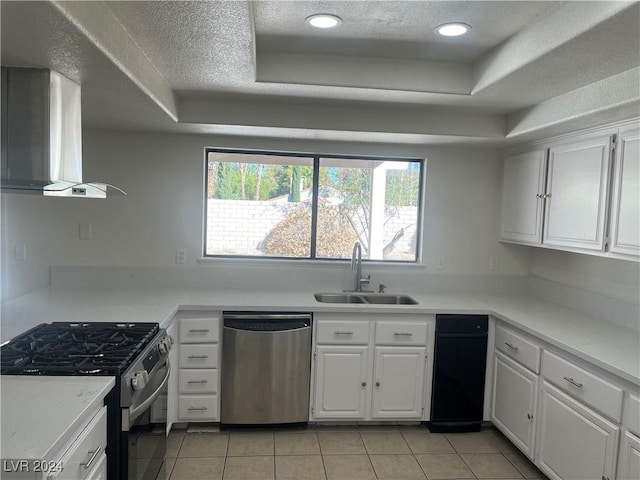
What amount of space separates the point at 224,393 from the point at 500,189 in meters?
2.68

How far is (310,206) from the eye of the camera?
358 centimetres

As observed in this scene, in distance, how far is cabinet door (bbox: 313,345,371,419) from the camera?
301 cm

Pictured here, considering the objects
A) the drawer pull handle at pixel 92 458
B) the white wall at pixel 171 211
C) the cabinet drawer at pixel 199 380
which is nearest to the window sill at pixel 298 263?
the white wall at pixel 171 211

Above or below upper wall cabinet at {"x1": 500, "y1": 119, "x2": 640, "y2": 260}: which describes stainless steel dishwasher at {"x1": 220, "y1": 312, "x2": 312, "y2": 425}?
below

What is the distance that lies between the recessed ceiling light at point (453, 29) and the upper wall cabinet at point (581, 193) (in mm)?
1058

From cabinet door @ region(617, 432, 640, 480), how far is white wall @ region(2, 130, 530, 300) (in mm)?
1852

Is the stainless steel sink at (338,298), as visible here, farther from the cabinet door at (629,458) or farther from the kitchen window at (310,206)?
the cabinet door at (629,458)

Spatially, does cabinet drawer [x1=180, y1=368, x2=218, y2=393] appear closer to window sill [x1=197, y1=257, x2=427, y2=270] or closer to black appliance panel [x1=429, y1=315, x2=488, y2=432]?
window sill [x1=197, y1=257, x2=427, y2=270]

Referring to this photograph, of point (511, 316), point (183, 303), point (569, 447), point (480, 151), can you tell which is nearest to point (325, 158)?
point (480, 151)

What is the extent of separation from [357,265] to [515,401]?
1424mm

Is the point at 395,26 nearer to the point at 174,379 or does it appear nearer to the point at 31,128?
the point at 31,128

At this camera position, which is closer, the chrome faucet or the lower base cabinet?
the lower base cabinet

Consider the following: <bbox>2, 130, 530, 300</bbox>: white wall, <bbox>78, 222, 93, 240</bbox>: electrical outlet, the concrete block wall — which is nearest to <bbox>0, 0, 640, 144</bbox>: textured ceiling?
<bbox>2, 130, 530, 300</bbox>: white wall

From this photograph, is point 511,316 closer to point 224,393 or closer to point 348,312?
point 348,312
